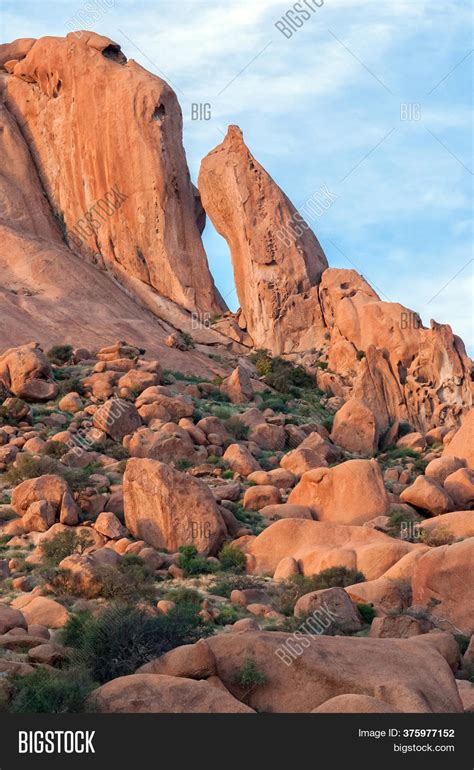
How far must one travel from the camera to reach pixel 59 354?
44.6 metres

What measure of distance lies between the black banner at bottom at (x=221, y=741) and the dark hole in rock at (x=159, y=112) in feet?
152

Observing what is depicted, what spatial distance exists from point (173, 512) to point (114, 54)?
3869 centimetres

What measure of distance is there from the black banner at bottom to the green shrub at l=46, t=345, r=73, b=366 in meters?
31.3

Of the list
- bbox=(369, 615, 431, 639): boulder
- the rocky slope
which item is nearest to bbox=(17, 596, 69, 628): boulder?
bbox=(369, 615, 431, 639): boulder

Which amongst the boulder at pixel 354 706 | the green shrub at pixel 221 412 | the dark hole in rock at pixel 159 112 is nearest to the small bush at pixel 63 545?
the boulder at pixel 354 706

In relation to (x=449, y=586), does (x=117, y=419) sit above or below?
above

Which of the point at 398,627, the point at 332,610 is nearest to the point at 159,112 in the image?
the point at 332,610

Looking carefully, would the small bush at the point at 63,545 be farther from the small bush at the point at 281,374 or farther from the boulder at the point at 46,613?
the small bush at the point at 281,374

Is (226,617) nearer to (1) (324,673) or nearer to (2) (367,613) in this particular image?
(2) (367,613)

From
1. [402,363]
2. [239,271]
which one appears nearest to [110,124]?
[239,271]

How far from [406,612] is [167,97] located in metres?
40.5

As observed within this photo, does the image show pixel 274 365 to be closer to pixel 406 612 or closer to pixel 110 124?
pixel 110 124

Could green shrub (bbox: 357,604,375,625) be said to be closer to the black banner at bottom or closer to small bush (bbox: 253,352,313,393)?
the black banner at bottom

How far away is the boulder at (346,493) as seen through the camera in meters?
29.5
